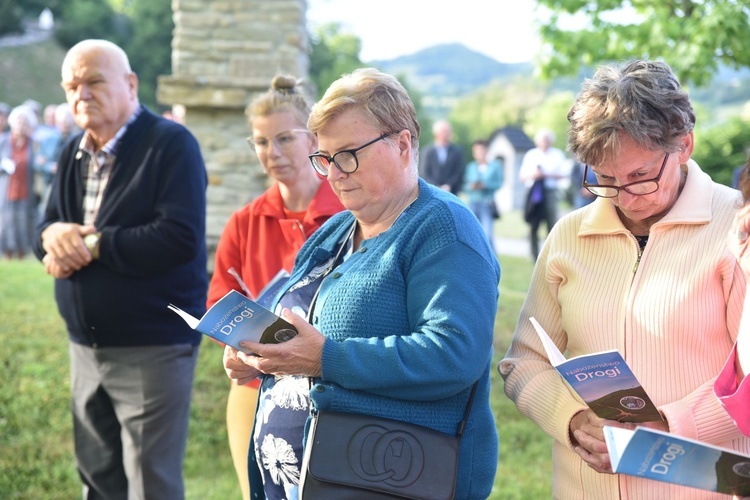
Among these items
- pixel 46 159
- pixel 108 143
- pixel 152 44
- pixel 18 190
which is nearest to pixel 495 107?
pixel 152 44

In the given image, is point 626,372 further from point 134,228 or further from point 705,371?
point 134,228

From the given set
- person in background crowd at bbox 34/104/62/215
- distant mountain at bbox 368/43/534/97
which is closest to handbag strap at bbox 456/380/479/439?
person in background crowd at bbox 34/104/62/215

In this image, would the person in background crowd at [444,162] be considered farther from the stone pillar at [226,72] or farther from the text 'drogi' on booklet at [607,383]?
the text 'drogi' on booklet at [607,383]

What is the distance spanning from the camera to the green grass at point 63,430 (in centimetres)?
562

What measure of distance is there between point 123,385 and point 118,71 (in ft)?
4.61

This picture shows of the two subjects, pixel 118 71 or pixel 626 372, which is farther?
pixel 118 71

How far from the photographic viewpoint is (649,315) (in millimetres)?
2498

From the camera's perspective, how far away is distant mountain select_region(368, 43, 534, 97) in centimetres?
14946

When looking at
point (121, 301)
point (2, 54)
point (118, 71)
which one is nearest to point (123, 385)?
point (121, 301)

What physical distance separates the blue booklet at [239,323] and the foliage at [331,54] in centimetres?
3339

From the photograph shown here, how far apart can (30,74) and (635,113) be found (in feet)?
130

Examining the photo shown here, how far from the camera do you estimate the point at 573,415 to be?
2619 millimetres

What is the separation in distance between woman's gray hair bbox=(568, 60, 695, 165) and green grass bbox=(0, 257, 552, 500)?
3.35 metres

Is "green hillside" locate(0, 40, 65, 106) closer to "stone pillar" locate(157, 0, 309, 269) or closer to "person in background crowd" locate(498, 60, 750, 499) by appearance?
"stone pillar" locate(157, 0, 309, 269)
